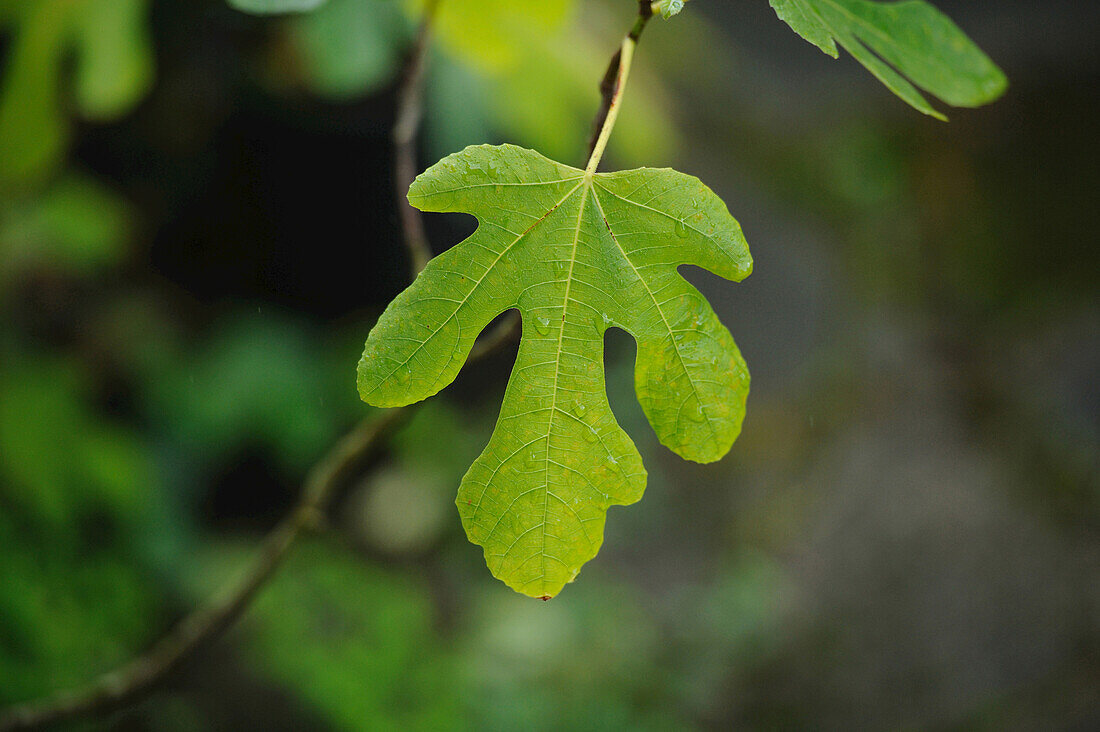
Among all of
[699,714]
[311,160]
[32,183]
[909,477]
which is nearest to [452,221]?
[311,160]

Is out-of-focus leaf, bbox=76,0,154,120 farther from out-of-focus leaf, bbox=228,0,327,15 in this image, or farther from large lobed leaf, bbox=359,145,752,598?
large lobed leaf, bbox=359,145,752,598

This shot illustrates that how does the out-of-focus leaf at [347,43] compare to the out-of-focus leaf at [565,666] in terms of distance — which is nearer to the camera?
the out-of-focus leaf at [347,43]

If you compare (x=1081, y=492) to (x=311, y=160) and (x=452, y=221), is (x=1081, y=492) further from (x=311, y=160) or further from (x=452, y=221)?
(x=311, y=160)

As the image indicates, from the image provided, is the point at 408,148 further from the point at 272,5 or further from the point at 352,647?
the point at 352,647

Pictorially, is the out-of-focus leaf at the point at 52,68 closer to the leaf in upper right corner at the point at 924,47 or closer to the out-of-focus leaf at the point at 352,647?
the leaf in upper right corner at the point at 924,47

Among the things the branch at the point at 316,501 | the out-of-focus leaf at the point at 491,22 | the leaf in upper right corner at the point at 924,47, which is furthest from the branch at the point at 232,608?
the leaf in upper right corner at the point at 924,47

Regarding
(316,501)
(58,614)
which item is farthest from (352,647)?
(316,501)

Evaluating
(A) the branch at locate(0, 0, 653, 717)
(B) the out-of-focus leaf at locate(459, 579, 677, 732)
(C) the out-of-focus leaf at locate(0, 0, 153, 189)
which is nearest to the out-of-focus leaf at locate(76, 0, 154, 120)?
(C) the out-of-focus leaf at locate(0, 0, 153, 189)
